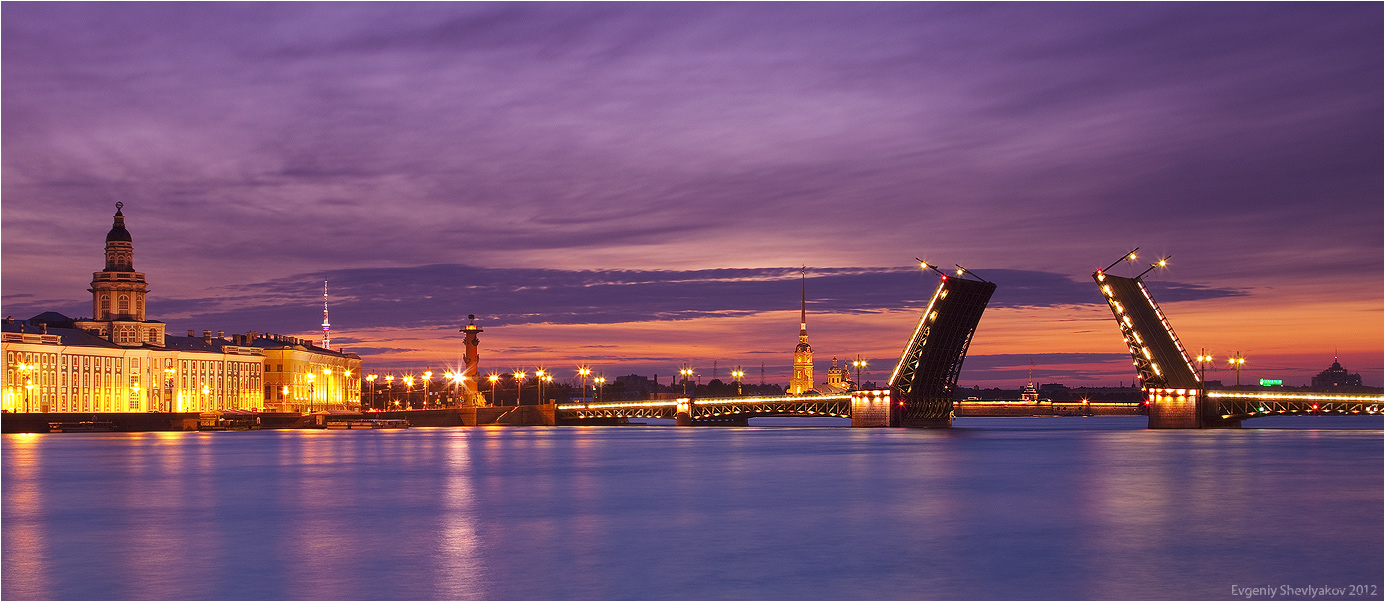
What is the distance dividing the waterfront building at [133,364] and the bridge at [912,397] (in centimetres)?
3136

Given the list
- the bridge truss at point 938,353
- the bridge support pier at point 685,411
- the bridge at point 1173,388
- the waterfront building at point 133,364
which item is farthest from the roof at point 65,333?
the bridge at point 1173,388

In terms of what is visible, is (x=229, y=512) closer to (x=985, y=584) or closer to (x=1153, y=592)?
(x=985, y=584)

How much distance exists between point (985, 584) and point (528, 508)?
12.3 meters

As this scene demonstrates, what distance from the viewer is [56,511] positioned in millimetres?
26359

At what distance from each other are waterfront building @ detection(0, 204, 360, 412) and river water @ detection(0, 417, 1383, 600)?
221 feet

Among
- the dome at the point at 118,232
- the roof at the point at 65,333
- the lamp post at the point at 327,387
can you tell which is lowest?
the lamp post at the point at 327,387

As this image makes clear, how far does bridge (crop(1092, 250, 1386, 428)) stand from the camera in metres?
73.8

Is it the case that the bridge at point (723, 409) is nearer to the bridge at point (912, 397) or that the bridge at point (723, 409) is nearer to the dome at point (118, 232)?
the bridge at point (912, 397)

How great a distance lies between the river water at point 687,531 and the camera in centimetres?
1659

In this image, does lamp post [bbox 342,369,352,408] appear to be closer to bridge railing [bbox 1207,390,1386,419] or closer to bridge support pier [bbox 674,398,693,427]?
A: bridge support pier [bbox 674,398,693,427]

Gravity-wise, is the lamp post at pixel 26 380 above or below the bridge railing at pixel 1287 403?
above

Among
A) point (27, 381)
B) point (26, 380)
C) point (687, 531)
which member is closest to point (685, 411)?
point (27, 381)

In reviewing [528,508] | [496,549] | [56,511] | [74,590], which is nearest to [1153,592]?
[496,549]

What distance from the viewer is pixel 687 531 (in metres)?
22.7
